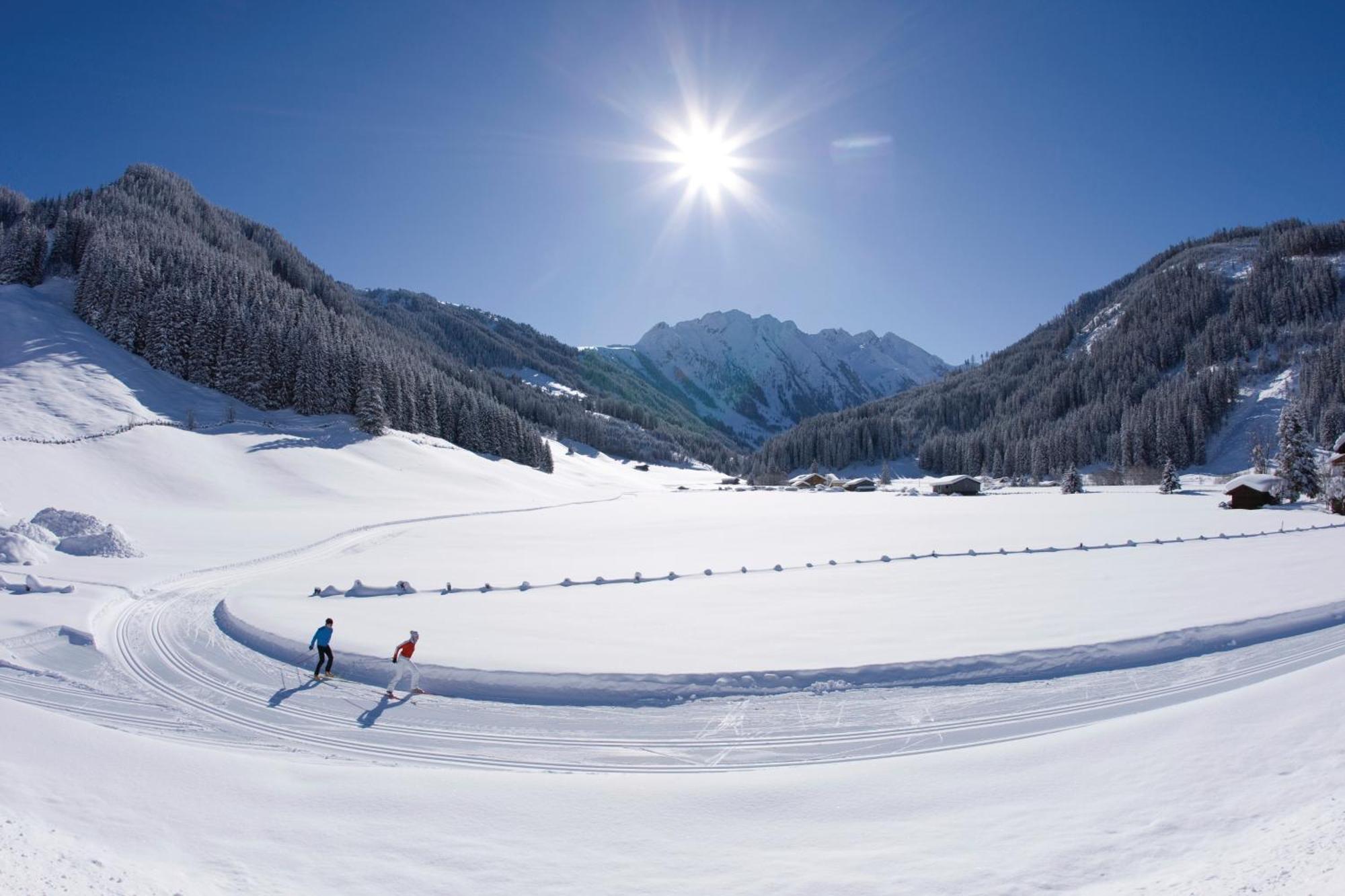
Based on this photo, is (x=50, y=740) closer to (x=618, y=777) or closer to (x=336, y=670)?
(x=336, y=670)

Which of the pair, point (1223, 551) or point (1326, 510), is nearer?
point (1223, 551)

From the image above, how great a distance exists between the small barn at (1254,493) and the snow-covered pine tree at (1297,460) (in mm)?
2277

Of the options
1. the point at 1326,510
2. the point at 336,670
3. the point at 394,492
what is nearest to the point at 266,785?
the point at 336,670

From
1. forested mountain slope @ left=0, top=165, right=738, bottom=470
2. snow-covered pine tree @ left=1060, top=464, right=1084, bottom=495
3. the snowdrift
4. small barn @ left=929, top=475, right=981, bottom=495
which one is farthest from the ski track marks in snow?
snow-covered pine tree @ left=1060, top=464, right=1084, bottom=495

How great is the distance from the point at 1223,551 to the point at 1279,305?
537ft

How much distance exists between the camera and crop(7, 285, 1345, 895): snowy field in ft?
19.8

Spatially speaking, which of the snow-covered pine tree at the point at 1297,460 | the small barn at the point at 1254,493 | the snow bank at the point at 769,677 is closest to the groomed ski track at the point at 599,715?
the snow bank at the point at 769,677

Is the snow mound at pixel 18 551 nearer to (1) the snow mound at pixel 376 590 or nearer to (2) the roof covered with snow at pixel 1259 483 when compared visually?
(1) the snow mound at pixel 376 590

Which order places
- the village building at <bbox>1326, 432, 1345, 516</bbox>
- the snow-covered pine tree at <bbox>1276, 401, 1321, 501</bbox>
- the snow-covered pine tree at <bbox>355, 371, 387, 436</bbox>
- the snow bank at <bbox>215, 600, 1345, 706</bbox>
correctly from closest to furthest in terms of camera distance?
the snow bank at <bbox>215, 600, 1345, 706</bbox> → the village building at <bbox>1326, 432, 1345, 516</bbox> → the snow-covered pine tree at <bbox>1276, 401, 1321, 501</bbox> → the snow-covered pine tree at <bbox>355, 371, 387, 436</bbox>

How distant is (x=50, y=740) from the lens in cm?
841

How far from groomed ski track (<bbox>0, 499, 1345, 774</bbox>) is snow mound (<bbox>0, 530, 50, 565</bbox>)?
12459mm

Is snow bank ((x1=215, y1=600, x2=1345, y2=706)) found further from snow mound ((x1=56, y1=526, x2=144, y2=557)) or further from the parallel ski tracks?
snow mound ((x1=56, y1=526, x2=144, y2=557))

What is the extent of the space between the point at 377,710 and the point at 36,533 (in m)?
24.5

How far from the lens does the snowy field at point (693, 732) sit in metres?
6.03
